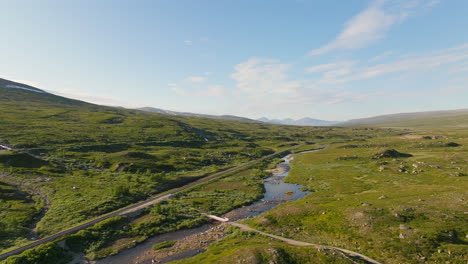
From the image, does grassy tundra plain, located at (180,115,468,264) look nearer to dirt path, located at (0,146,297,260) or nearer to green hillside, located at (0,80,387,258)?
dirt path, located at (0,146,297,260)

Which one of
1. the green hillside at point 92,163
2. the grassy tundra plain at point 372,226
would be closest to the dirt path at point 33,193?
the green hillside at point 92,163

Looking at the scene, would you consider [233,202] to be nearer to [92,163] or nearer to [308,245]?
[308,245]

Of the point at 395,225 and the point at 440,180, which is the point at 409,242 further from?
the point at 440,180

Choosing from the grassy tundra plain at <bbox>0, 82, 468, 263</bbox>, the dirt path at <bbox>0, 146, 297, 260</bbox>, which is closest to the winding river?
the grassy tundra plain at <bbox>0, 82, 468, 263</bbox>

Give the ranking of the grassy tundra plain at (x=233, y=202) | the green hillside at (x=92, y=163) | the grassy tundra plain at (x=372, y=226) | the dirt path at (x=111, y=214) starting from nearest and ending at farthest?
the grassy tundra plain at (x=372, y=226) → the grassy tundra plain at (x=233, y=202) → the dirt path at (x=111, y=214) → the green hillside at (x=92, y=163)

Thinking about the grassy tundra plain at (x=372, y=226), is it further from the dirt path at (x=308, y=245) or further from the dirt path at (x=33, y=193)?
the dirt path at (x=33, y=193)

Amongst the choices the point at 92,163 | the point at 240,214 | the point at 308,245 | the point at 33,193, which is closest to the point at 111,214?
the point at 33,193

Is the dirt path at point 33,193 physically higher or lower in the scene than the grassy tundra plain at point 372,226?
lower

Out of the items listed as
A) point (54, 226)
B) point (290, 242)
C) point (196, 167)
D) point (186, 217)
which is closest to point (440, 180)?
point (290, 242)
